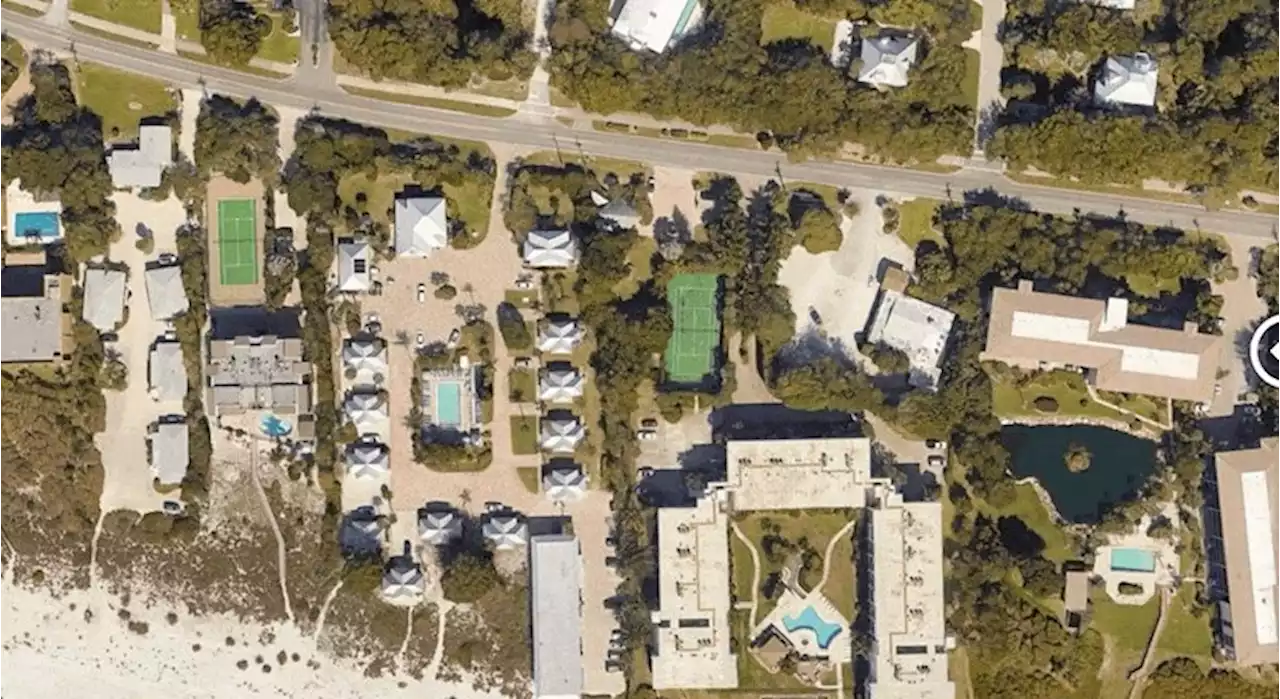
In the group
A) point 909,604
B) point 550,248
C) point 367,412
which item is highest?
point 550,248

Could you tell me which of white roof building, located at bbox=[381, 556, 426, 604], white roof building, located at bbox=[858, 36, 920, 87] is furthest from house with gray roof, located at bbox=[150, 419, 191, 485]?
white roof building, located at bbox=[858, 36, 920, 87]

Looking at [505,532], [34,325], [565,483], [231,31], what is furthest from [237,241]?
[565,483]

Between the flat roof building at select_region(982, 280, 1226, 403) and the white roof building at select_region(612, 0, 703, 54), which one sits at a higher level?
the white roof building at select_region(612, 0, 703, 54)

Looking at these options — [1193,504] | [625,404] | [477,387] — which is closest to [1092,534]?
[1193,504]

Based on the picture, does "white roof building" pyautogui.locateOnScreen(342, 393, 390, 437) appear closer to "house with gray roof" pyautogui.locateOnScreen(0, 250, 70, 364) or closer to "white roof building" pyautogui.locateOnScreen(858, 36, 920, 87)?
"house with gray roof" pyautogui.locateOnScreen(0, 250, 70, 364)

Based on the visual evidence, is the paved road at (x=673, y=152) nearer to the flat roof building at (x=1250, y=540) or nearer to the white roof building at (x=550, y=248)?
the white roof building at (x=550, y=248)

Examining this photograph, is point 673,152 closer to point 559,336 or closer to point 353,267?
point 559,336

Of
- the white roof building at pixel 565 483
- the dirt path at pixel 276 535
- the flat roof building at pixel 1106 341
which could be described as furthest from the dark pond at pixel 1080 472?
the dirt path at pixel 276 535

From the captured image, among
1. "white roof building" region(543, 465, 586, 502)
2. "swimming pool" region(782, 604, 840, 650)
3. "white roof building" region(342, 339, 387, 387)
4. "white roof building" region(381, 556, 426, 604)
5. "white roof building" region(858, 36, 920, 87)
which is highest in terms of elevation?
"white roof building" region(858, 36, 920, 87)
